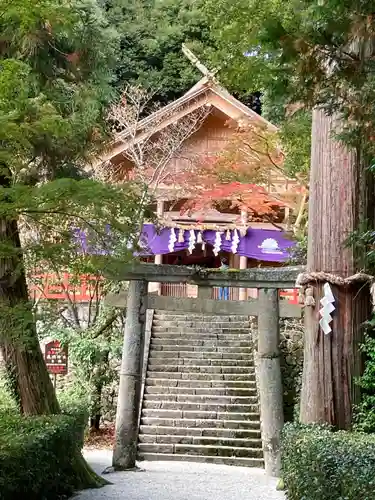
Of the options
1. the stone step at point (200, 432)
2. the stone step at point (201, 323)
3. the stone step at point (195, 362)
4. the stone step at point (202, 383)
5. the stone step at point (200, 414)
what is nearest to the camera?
the stone step at point (200, 432)

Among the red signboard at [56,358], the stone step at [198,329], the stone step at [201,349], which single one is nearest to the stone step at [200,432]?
the stone step at [201,349]

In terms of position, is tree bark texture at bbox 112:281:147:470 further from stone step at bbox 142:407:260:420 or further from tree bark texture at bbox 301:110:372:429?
tree bark texture at bbox 301:110:372:429

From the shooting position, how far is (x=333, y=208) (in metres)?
6.57

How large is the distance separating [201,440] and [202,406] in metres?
0.80

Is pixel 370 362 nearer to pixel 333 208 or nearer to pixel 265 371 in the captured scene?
pixel 333 208

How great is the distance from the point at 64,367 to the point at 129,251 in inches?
320

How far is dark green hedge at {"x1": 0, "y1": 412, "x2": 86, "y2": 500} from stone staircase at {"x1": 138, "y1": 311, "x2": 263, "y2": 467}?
13.1 feet

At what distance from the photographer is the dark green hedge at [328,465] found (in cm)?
419

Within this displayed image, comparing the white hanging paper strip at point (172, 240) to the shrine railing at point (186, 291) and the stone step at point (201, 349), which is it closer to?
the shrine railing at point (186, 291)

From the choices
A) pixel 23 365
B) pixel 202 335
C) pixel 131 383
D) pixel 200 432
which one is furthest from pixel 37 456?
pixel 202 335

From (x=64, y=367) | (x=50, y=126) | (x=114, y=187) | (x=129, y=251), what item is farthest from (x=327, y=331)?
(x=64, y=367)

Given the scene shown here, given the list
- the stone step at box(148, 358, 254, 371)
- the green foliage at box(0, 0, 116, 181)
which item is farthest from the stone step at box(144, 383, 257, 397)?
the green foliage at box(0, 0, 116, 181)

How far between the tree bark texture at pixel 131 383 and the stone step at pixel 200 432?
5.58ft

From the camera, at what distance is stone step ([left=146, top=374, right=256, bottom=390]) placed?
12555 millimetres
